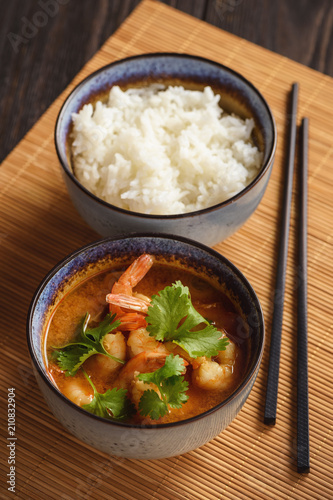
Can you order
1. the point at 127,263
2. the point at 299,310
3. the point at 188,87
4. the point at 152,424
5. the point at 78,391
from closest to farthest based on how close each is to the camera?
1. the point at 152,424
2. the point at 78,391
3. the point at 127,263
4. the point at 299,310
5. the point at 188,87

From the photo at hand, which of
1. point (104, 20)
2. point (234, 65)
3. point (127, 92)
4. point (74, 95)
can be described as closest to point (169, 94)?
point (127, 92)

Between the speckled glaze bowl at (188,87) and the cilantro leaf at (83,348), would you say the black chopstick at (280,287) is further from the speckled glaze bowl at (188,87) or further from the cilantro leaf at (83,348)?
the cilantro leaf at (83,348)

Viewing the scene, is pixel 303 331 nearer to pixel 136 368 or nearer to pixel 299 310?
pixel 299 310

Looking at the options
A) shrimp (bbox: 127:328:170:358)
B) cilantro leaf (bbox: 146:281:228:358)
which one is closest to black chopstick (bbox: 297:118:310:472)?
cilantro leaf (bbox: 146:281:228:358)

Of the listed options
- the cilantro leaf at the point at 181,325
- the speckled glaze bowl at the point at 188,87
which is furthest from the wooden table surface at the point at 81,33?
the cilantro leaf at the point at 181,325

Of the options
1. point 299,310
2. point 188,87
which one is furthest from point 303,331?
point 188,87

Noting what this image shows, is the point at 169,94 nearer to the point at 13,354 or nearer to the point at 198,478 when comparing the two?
the point at 13,354
